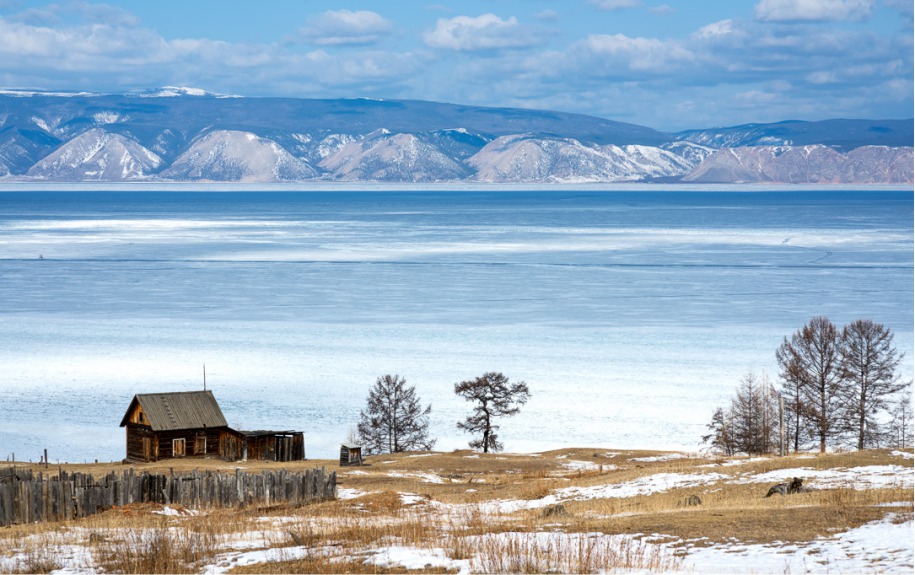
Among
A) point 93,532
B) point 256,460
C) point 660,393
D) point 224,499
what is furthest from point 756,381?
point 93,532

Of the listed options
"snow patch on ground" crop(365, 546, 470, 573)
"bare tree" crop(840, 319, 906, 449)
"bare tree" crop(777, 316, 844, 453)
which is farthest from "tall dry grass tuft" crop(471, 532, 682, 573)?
"bare tree" crop(840, 319, 906, 449)

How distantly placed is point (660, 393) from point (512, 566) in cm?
5410

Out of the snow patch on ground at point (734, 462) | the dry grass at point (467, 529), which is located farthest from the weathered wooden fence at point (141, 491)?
the snow patch on ground at point (734, 462)

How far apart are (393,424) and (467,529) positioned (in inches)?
1651

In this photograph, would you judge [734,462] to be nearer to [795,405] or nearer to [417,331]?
[795,405]

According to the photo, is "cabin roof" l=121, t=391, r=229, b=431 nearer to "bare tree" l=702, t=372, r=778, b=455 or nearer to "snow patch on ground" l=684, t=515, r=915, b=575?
"bare tree" l=702, t=372, r=778, b=455

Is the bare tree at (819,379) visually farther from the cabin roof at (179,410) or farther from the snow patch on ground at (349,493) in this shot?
the snow patch on ground at (349,493)

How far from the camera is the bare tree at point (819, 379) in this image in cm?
5941

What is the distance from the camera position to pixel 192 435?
51750 mm

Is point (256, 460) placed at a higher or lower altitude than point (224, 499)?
lower

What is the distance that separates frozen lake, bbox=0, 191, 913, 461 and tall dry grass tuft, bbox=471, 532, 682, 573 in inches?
1616

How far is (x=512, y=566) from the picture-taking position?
15961mm

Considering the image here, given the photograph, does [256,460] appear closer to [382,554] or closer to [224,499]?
[224,499]

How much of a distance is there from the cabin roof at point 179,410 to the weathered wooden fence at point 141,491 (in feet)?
66.5
